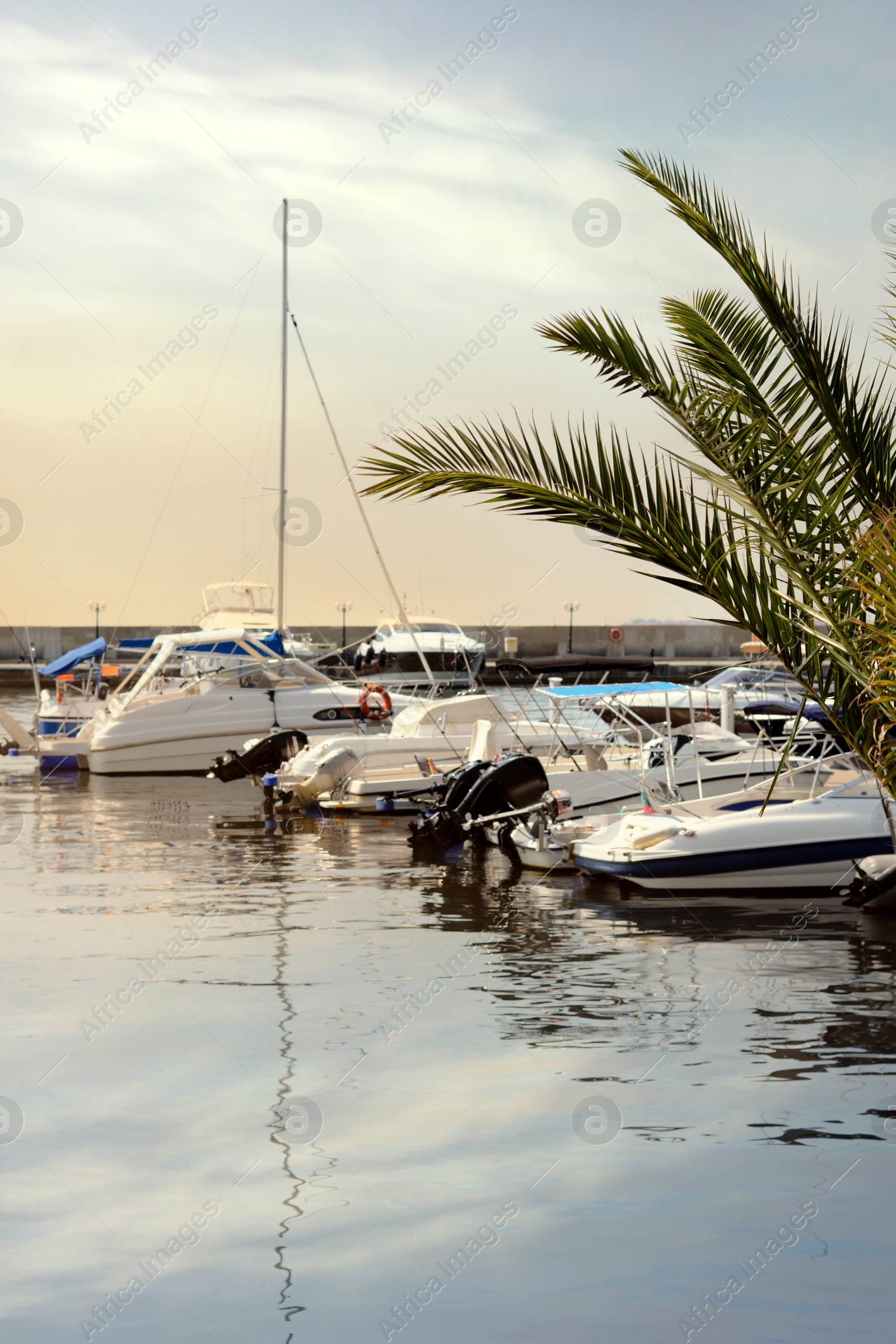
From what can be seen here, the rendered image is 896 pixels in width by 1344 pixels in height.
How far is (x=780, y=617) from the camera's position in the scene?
25.6 feet

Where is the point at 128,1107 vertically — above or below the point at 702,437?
below

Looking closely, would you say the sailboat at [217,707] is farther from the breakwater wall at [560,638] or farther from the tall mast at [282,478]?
the breakwater wall at [560,638]

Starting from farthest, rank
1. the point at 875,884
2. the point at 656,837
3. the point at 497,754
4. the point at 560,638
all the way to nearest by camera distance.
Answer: the point at 560,638 → the point at 497,754 → the point at 656,837 → the point at 875,884

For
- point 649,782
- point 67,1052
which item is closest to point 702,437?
point 67,1052

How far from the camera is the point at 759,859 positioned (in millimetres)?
14859

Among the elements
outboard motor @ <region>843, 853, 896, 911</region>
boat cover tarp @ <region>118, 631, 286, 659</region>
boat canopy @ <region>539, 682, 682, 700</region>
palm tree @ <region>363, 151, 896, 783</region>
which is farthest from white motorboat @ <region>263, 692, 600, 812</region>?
A: palm tree @ <region>363, 151, 896, 783</region>

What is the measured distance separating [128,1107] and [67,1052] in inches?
50.6

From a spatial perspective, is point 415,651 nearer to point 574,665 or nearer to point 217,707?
point 217,707

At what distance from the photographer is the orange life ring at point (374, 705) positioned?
103 ft

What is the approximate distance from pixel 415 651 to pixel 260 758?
39248mm

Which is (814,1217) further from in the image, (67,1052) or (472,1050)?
(67,1052)

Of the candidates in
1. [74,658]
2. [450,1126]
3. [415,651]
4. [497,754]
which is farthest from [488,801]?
[415,651]

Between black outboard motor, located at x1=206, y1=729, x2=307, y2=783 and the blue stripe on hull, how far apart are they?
12.2 metres

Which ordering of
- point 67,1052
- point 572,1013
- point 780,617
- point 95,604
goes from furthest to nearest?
1. point 95,604
2. point 572,1013
3. point 67,1052
4. point 780,617
